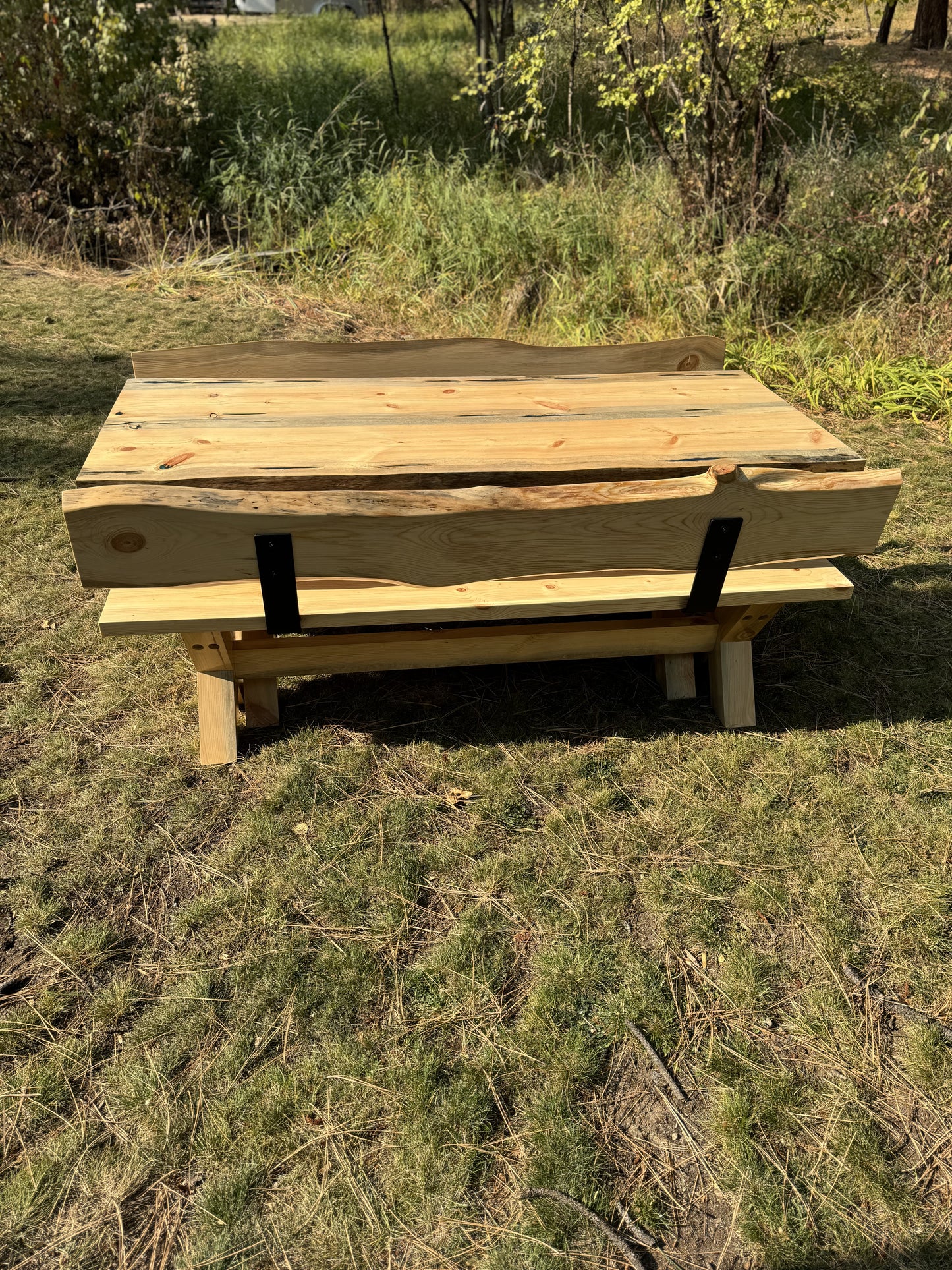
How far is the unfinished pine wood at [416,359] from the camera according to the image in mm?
3500

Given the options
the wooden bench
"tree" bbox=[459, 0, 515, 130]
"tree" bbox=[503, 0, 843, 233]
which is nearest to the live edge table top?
the wooden bench

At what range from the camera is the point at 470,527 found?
2.32 m

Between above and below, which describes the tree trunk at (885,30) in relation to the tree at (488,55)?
below

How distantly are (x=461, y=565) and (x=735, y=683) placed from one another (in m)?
1.23

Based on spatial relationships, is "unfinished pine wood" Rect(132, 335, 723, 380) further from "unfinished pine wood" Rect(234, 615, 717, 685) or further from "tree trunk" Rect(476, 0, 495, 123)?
"tree trunk" Rect(476, 0, 495, 123)

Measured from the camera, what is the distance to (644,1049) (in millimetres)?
2164

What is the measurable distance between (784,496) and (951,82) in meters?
15.8

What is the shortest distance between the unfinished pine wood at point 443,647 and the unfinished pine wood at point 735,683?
0.75 ft

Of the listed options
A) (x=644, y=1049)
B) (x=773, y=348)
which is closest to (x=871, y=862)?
(x=644, y=1049)

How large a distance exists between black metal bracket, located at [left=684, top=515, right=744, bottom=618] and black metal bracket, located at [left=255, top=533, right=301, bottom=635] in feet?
3.54

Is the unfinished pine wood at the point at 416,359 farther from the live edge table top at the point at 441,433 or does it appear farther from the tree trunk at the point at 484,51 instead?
the tree trunk at the point at 484,51

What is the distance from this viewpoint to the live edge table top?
2.69 m

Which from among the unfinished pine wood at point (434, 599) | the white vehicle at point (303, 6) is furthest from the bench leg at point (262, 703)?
the white vehicle at point (303, 6)

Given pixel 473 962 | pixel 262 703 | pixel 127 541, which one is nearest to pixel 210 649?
pixel 262 703
